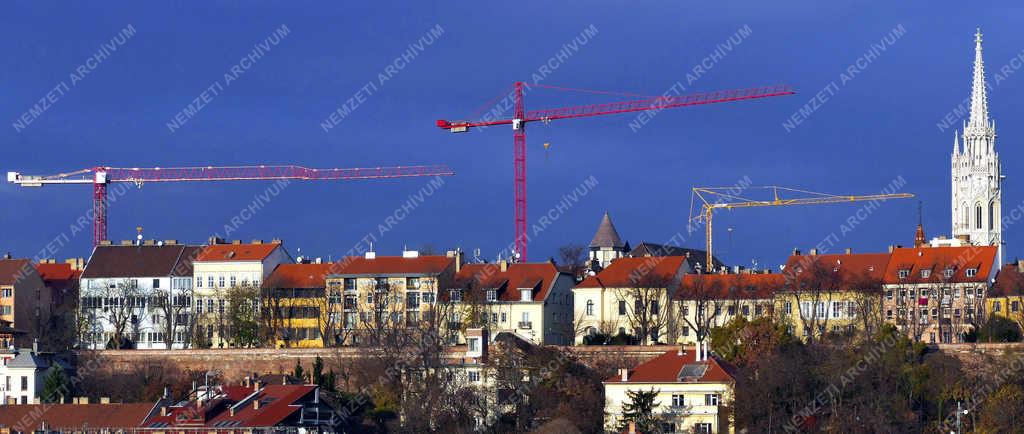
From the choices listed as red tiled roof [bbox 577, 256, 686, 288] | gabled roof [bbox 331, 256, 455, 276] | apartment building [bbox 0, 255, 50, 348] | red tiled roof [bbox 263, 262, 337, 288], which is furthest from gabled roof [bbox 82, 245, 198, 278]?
red tiled roof [bbox 577, 256, 686, 288]

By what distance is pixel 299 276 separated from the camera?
4493 inches

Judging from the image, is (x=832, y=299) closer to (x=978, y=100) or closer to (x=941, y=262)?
(x=941, y=262)

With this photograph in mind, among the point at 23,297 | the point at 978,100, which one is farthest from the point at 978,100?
the point at 23,297

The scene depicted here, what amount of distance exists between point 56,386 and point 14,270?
22291 millimetres

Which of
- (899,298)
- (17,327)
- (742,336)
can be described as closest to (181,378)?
(17,327)

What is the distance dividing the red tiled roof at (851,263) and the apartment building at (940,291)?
598 millimetres

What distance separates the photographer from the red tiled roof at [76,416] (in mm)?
90562

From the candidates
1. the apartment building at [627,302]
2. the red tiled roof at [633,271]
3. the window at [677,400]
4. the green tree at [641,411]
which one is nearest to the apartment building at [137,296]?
the apartment building at [627,302]

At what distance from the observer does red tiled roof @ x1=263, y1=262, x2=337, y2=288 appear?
371 feet

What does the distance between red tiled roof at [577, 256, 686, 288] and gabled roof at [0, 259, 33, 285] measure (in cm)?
3218

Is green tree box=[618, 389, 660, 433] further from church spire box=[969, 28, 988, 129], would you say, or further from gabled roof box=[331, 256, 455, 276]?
church spire box=[969, 28, 988, 129]

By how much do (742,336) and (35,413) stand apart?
3029 centimetres

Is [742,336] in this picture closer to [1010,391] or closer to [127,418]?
[1010,391]

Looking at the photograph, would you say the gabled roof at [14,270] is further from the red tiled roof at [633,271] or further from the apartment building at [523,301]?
the red tiled roof at [633,271]
